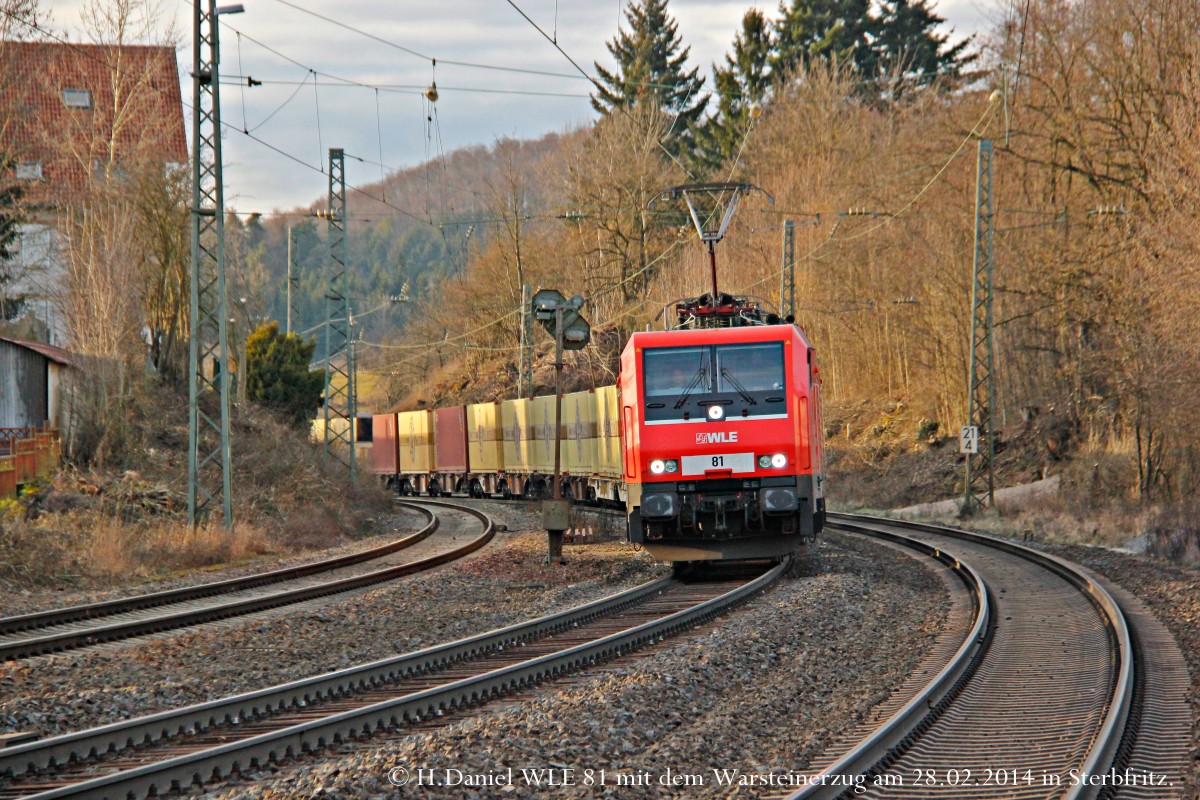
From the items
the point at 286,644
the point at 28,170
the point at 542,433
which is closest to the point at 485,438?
the point at 542,433

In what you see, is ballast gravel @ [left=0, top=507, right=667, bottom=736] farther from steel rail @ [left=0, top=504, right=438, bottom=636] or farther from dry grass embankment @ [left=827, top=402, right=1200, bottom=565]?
dry grass embankment @ [left=827, top=402, right=1200, bottom=565]

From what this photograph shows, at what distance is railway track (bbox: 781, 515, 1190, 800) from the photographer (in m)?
6.39

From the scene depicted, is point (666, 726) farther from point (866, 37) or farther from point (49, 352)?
point (866, 37)

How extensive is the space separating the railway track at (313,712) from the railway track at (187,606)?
3.56 metres

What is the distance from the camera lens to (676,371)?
14695 mm

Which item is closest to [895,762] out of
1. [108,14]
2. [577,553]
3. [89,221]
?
[577,553]

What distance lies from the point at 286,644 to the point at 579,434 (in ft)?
55.0

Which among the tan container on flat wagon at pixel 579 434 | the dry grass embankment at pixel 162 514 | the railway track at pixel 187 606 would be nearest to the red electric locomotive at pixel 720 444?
the railway track at pixel 187 606

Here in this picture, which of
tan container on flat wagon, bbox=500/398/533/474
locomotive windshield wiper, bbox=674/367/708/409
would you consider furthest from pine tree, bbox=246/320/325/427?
locomotive windshield wiper, bbox=674/367/708/409

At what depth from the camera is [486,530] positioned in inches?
973

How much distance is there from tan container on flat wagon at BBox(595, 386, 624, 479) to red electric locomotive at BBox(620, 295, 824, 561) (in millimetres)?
7092

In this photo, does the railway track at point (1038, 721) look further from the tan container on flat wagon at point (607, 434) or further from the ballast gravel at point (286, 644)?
the tan container on flat wagon at point (607, 434)

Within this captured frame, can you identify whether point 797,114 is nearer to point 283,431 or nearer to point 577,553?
point 283,431

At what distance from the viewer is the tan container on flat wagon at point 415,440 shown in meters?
44.5
